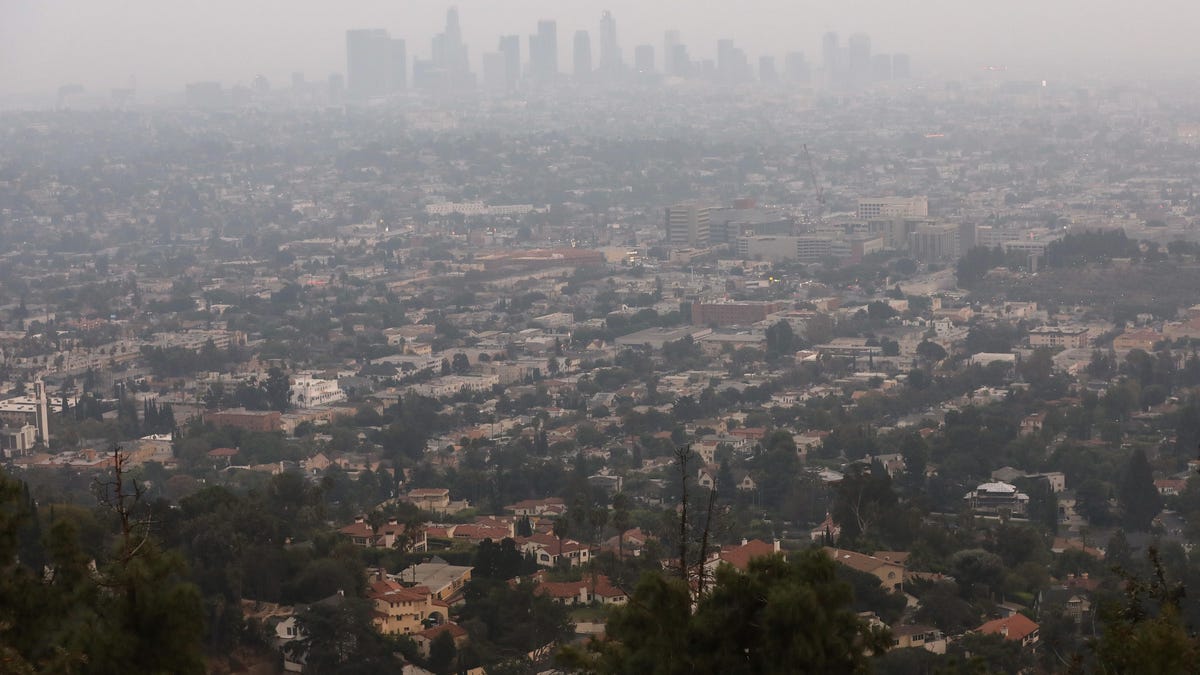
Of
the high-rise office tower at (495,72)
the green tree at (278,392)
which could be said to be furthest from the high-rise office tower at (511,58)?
the green tree at (278,392)

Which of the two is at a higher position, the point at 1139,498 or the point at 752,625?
the point at 752,625

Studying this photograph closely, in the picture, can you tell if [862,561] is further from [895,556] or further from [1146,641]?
[1146,641]

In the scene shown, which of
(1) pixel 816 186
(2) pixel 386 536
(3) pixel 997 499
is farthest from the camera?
A: (1) pixel 816 186

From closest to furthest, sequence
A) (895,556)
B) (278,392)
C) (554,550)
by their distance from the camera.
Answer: (895,556), (554,550), (278,392)

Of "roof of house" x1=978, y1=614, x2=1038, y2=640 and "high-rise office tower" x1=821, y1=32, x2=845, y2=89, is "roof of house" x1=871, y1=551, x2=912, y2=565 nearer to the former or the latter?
"roof of house" x1=978, y1=614, x2=1038, y2=640

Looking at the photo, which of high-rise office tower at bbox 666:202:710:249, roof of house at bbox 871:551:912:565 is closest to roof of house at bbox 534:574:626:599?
roof of house at bbox 871:551:912:565

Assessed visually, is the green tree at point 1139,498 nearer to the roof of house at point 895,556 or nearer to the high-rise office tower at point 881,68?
the roof of house at point 895,556

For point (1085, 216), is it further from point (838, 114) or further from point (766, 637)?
point (766, 637)

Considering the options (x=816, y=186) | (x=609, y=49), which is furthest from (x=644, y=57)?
(x=816, y=186)
